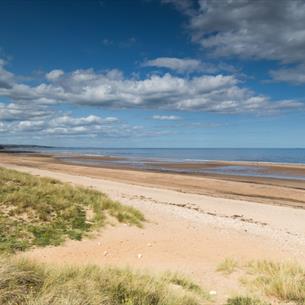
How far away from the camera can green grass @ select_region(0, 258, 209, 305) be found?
15.3 feet

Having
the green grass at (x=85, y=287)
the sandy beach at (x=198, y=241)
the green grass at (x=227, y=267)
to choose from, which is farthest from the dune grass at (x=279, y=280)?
the green grass at (x=85, y=287)

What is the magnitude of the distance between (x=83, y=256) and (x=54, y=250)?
810 mm

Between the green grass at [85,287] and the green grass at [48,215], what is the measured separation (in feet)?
9.75

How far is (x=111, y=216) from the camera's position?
12445mm

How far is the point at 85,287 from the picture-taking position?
531 centimetres

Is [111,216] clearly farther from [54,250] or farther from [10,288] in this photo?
[10,288]

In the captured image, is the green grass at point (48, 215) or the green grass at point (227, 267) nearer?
the green grass at point (227, 267)

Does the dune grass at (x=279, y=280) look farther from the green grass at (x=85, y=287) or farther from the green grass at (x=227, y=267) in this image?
the green grass at (x=85, y=287)

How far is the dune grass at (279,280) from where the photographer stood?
6.11 m

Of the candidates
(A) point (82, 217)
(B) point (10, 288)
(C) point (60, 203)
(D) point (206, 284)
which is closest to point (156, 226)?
(A) point (82, 217)

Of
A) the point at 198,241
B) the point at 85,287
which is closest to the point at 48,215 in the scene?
the point at 198,241

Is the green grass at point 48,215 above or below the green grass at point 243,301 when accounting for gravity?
above

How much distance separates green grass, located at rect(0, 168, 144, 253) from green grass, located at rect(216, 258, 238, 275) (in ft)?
13.7

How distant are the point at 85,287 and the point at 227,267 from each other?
4.00 meters
